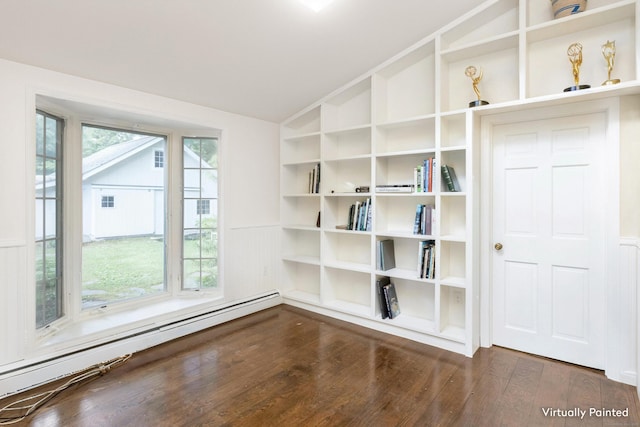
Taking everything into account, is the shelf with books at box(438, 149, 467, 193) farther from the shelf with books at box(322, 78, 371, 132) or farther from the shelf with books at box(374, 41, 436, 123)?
the shelf with books at box(322, 78, 371, 132)

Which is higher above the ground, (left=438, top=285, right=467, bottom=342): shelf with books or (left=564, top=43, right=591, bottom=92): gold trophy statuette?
(left=564, top=43, right=591, bottom=92): gold trophy statuette

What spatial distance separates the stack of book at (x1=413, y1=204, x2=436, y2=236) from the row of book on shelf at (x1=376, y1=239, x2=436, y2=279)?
0.12 meters

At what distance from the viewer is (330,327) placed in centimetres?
329

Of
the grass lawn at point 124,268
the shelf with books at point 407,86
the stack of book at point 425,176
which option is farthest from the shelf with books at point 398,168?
the grass lawn at point 124,268

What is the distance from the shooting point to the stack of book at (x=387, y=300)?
3168 mm

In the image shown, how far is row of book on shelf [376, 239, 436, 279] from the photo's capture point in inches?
114

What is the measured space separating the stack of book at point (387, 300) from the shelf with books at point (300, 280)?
3.11 ft

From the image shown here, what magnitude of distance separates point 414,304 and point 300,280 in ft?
4.92

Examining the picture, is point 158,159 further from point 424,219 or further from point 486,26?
point 486,26

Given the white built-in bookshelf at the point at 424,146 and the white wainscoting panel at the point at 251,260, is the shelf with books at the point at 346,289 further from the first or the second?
the white wainscoting panel at the point at 251,260

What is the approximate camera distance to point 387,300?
3.16 m

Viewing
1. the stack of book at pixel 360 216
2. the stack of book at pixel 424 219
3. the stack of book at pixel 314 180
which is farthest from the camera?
the stack of book at pixel 314 180

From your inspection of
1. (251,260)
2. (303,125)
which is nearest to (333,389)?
(251,260)

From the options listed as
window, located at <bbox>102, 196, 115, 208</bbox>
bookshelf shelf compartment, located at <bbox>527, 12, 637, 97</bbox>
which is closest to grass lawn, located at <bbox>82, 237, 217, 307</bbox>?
window, located at <bbox>102, 196, 115, 208</bbox>
